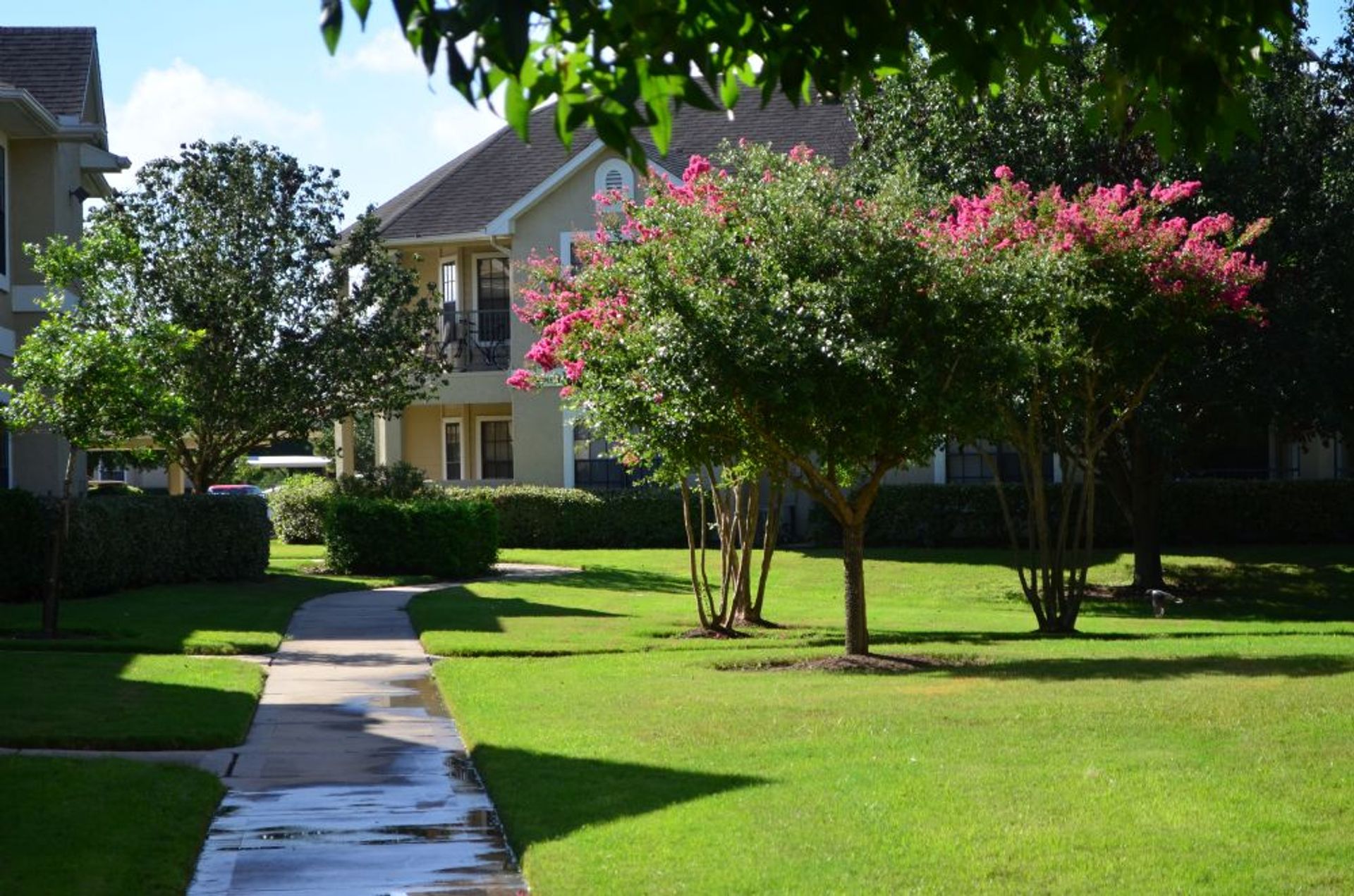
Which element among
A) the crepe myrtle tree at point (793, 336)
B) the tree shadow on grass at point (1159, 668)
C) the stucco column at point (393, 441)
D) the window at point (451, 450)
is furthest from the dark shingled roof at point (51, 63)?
the tree shadow on grass at point (1159, 668)

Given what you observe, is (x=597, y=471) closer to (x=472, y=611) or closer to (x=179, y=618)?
(x=472, y=611)

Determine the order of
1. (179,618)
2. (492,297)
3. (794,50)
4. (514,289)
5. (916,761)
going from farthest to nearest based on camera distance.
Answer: (492,297) → (514,289) → (179,618) → (916,761) → (794,50)

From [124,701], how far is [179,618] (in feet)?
25.0

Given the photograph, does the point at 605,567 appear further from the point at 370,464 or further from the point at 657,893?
the point at 657,893

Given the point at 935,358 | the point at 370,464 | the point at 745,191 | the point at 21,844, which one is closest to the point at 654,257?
the point at 745,191

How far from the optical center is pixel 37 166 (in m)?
23.8

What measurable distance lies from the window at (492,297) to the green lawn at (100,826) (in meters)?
30.0

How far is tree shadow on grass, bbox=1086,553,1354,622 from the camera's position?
26719mm

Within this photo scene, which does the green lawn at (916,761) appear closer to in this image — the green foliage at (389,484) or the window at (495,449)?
the green foliage at (389,484)

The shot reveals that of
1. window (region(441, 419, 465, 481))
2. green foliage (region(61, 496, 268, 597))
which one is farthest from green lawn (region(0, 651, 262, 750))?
window (region(441, 419, 465, 481))

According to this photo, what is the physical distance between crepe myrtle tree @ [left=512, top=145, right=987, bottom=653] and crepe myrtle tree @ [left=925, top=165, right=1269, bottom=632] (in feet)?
2.20

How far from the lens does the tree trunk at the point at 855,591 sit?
16.3 meters

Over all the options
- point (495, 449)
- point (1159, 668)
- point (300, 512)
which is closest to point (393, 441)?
point (495, 449)

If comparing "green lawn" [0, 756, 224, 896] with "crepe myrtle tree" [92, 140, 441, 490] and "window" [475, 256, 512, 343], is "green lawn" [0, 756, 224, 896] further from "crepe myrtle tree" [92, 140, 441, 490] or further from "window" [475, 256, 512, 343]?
"window" [475, 256, 512, 343]
